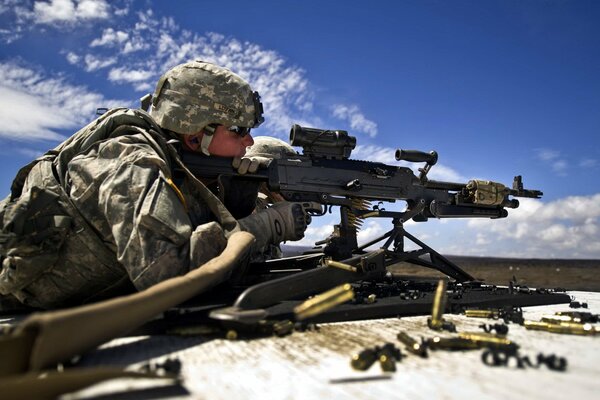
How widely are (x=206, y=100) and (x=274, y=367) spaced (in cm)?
263

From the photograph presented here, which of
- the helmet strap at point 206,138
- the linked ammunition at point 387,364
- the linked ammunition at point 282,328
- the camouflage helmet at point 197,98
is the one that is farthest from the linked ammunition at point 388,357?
the helmet strap at point 206,138

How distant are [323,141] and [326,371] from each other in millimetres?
3995

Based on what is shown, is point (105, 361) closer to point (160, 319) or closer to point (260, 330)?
point (160, 319)

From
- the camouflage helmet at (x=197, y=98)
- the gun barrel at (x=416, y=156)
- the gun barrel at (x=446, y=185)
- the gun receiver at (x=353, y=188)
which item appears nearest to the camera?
the camouflage helmet at (x=197, y=98)

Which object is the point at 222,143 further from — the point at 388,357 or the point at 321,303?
the point at 388,357

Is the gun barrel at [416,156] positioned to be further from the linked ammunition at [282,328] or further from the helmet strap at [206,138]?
the linked ammunition at [282,328]

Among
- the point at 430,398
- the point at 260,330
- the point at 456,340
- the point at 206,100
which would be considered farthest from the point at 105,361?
the point at 206,100

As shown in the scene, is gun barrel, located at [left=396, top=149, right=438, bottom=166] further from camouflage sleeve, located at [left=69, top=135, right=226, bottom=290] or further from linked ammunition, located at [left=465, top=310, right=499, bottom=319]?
camouflage sleeve, located at [left=69, top=135, right=226, bottom=290]

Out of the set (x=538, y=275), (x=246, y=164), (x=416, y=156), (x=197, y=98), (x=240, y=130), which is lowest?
(x=538, y=275)

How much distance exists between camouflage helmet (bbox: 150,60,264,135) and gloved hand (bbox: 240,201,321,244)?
884 millimetres

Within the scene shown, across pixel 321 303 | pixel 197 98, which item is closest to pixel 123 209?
pixel 321 303

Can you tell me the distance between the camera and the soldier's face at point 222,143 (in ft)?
12.6

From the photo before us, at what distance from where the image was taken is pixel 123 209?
2357 mm

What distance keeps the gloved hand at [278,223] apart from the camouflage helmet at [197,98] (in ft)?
2.90
